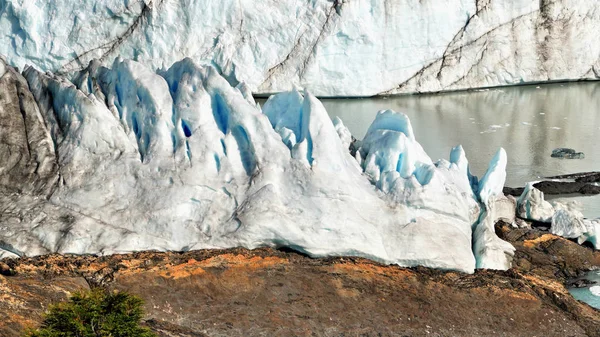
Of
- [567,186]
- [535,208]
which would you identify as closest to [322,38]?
[567,186]

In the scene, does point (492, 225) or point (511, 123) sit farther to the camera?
point (511, 123)

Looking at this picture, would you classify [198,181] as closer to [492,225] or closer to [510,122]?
[492,225]

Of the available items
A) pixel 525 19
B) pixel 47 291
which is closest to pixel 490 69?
pixel 525 19

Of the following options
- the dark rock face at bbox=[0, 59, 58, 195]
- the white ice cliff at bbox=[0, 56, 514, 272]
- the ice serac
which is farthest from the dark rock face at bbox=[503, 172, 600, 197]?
the dark rock face at bbox=[0, 59, 58, 195]

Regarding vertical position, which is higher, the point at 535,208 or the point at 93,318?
the point at 93,318

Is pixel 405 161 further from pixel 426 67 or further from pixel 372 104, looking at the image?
pixel 426 67

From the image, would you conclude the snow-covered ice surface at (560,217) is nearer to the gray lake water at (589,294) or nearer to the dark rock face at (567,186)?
the gray lake water at (589,294)

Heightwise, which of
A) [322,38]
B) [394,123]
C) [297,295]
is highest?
[322,38]
